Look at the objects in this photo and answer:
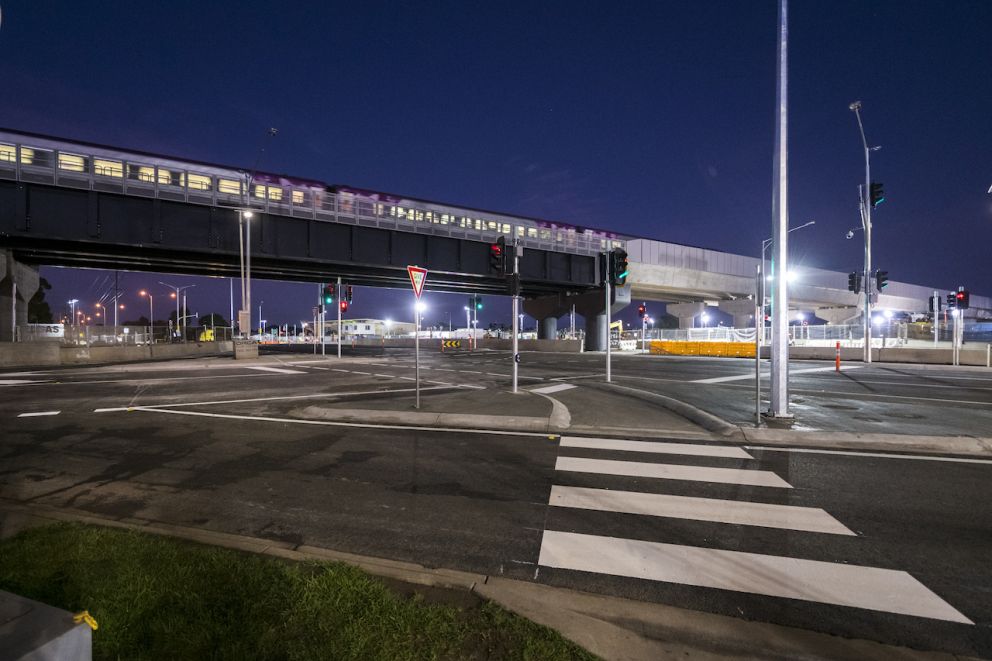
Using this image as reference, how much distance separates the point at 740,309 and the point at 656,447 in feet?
196

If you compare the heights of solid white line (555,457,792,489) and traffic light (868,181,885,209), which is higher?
traffic light (868,181,885,209)

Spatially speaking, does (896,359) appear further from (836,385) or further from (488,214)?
(488,214)

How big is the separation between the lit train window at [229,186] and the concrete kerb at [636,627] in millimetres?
28812

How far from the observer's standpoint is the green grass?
254 cm

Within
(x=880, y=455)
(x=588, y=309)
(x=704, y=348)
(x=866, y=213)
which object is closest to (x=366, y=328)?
(x=588, y=309)

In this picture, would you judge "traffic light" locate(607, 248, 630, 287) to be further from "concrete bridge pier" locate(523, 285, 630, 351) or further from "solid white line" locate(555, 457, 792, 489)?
"concrete bridge pier" locate(523, 285, 630, 351)

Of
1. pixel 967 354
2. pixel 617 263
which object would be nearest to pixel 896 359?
pixel 967 354

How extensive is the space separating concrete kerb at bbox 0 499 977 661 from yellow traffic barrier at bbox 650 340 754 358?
34455mm

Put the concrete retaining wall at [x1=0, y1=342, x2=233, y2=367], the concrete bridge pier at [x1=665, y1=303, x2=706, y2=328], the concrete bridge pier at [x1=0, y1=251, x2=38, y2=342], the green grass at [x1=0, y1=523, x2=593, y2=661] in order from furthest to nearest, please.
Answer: the concrete bridge pier at [x1=665, y1=303, x2=706, y2=328], the concrete bridge pier at [x1=0, y1=251, x2=38, y2=342], the concrete retaining wall at [x1=0, y1=342, x2=233, y2=367], the green grass at [x1=0, y1=523, x2=593, y2=661]

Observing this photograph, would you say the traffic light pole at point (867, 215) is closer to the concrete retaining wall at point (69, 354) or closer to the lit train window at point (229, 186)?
the lit train window at point (229, 186)

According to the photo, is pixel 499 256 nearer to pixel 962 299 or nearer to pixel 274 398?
pixel 274 398

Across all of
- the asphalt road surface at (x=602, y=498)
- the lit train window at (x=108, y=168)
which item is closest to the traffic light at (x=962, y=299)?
the asphalt road surface at (x=602, y=498)

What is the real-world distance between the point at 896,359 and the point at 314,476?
108 ft

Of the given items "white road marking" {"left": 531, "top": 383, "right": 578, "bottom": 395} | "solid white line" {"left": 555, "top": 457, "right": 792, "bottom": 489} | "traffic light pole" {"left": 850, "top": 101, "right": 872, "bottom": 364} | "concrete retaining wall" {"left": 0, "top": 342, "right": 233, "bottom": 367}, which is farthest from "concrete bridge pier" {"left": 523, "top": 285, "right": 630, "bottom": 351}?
"concrete retaining wall" {"left": 0, "top": 342, "right": 233, "bottom": 367}
